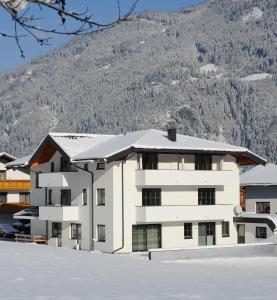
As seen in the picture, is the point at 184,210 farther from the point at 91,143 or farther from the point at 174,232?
the point at 91,143

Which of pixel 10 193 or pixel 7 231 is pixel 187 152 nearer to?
pixel 7 231

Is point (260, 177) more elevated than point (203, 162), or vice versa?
point (203, 162)

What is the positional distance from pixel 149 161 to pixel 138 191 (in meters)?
2.38

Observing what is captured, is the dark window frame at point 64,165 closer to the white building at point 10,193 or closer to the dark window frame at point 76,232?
the dark window frame at point 76,232

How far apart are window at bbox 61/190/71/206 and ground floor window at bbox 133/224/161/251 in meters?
6.67

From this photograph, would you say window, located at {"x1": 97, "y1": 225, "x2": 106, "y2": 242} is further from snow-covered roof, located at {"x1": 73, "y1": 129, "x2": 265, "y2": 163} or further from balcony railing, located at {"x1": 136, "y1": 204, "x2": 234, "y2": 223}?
snow-covered roof, located at {"x1": 73, "y1": 129, "x2": 265, "y2": 163}

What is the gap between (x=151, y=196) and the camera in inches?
1831

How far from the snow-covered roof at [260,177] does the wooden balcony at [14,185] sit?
72.8 ft

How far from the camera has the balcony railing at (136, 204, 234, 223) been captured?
44.9 metres

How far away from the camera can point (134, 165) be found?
4616 cm

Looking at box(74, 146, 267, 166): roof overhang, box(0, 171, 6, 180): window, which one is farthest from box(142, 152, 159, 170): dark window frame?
box(0, 171, 6, 180): window

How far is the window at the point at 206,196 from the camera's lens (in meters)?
49.1


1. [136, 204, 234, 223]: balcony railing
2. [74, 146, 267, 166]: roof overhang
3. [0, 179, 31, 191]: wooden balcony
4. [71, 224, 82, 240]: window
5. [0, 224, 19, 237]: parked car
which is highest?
[74, 146, 267, 166]: roof overhang

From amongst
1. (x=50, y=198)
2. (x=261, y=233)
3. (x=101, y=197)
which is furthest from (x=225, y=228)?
(x=50, y=198)
